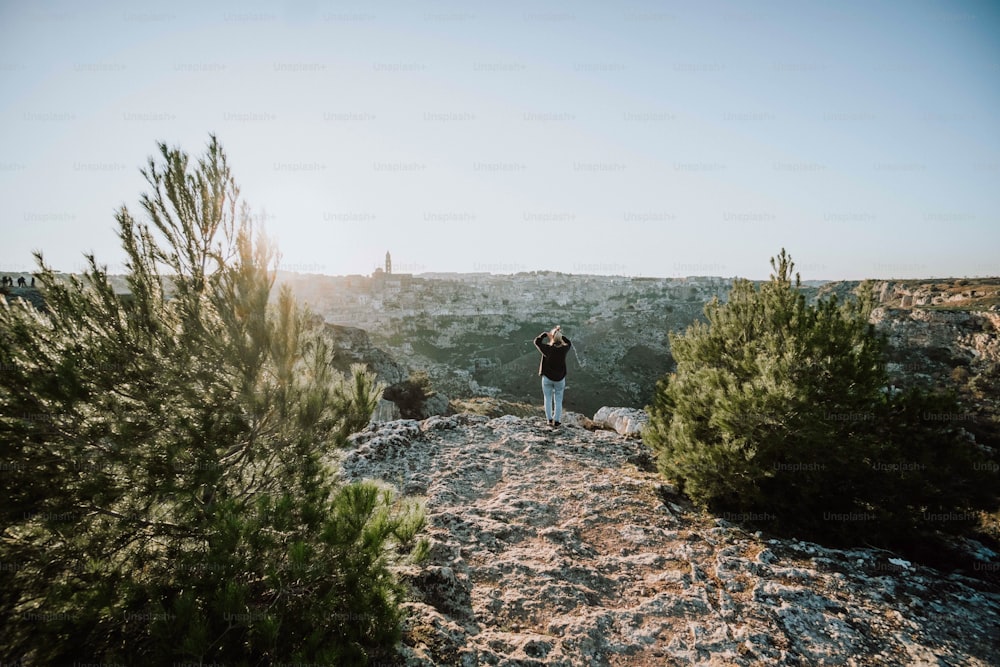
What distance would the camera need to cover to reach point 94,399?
95.5 inches

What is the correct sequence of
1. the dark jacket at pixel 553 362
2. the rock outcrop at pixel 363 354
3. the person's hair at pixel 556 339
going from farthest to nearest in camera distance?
the rock outcrop at pixel 363 354
the person's hair at pixel 556 339
the dark jacket at pixel 553 362

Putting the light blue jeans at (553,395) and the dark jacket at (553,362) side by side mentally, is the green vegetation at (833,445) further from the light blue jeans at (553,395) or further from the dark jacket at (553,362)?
the light blue jeans at (553,395)

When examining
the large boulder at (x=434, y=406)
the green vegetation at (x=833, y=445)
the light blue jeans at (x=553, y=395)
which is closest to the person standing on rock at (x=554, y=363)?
the light blue jeans at (x=553, y=395)

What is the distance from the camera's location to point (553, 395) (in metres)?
8.64

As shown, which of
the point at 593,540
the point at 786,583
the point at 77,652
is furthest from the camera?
the point at 593,540

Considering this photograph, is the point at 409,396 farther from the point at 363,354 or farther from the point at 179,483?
the point at 179,483

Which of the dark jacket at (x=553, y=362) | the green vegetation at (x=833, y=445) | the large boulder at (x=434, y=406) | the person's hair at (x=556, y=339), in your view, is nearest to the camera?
the green vegetation at (x=833, y=445)

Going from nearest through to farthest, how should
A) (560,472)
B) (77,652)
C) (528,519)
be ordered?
(77,652), (528,519), (560,472)

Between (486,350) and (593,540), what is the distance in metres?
67.8

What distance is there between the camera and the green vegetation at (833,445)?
429 centimetres

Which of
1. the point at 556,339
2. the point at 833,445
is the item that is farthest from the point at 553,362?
the point at 833,445

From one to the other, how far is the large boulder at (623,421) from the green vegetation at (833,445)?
12.8ft

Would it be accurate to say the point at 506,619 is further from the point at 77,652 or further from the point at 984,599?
the point at 984,599

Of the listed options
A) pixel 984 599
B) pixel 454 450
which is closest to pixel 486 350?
pixel 454 450
